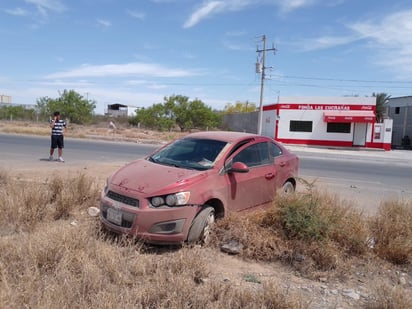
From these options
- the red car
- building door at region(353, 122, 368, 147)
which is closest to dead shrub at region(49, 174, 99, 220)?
the red car

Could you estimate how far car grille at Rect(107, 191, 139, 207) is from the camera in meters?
4.06

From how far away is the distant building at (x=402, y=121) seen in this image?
42759mm

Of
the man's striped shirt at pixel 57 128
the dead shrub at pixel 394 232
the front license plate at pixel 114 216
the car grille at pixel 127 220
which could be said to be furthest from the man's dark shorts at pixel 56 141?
the dead shrub at pixel 394 232

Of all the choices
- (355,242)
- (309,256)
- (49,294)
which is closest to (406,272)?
(355,242)

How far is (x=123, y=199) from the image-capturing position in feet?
13.7

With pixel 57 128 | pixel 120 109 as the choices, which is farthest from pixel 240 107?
pixel 57 128

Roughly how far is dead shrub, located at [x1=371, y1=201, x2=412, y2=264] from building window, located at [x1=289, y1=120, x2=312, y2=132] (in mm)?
29517

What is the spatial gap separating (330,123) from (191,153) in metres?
31.0

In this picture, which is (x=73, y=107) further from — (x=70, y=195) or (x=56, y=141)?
(x=70, y=195)

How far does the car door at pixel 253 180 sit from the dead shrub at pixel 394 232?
66.8 inches

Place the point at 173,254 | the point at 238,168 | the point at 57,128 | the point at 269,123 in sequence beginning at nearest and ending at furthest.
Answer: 1. the point at 173,254
2. the point at 238,168
3. the point at 57,128
4. the point at 269,123

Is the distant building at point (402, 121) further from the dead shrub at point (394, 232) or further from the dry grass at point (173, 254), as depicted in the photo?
the dry grass at point (173, 254)

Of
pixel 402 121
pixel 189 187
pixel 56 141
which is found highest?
pixel 402 121

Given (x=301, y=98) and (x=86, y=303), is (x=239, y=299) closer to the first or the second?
(x=86, y=303)
